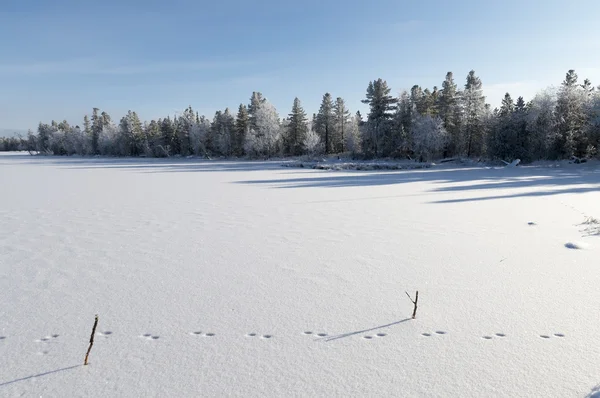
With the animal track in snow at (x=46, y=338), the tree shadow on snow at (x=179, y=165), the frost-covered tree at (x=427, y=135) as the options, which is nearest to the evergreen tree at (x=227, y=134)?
the tree shadow on snow at (x=179, y=165)

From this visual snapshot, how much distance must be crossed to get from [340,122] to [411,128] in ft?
67.4

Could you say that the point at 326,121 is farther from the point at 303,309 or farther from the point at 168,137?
the point at 303,309

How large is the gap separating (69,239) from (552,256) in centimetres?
1036

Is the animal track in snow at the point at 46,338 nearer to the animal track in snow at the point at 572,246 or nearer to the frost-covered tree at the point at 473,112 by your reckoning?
the animal track in snow at the point at 572,246

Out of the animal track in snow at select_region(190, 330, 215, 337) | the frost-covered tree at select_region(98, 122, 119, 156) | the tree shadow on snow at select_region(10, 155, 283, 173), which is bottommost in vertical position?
the animal track in snow at select_region(190, 330, 215, 337)

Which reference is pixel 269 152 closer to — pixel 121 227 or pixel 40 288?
pixel 121 227

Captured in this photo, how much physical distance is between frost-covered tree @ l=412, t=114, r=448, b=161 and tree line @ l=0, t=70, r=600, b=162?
0.12 m

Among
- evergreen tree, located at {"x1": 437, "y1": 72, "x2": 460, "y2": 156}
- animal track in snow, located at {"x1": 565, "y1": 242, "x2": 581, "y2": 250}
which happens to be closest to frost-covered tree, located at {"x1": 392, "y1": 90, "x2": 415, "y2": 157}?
evergreen tree, located at {"x1": 437, "y1": 72, "x2": 460, "y2": 156}

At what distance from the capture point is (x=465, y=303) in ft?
15.0

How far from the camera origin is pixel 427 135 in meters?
43.5

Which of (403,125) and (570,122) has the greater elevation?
(403,125)

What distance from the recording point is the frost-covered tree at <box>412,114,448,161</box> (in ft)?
142

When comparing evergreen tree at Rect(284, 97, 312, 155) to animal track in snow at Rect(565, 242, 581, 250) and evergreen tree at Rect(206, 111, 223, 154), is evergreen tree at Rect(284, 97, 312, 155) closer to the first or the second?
evergreen tree at Rect(206, 111, 223, 154)

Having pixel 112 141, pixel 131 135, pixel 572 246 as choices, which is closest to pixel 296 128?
pixel 131 135
